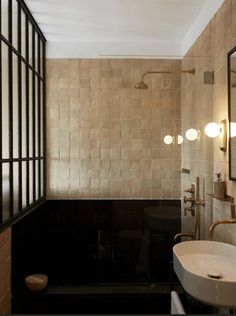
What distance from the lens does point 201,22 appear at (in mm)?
2512

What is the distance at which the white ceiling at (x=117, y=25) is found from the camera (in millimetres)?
2408

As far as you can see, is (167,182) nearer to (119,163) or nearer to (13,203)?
(119,163)

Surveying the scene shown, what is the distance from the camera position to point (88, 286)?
269 centimetres

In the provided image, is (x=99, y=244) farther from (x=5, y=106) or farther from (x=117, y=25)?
(x=117, y=25)

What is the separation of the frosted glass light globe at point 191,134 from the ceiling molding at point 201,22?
0.73 metres

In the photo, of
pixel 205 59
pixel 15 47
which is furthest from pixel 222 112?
pixel 15 47

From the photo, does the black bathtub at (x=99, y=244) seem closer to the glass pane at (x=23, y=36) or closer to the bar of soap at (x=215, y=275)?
the bar of soap at (x=215, y=275)

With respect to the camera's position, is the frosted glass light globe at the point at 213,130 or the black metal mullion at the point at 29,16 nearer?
the frosted glass light globe at the point at 213,130

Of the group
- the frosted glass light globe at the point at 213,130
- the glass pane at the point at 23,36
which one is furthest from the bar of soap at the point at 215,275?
the glass pane at the point at 23,36

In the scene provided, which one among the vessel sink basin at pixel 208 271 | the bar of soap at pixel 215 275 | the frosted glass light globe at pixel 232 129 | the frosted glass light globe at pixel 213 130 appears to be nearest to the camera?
the vessel sink basin at pixel 208 271

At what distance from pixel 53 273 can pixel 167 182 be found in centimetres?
128

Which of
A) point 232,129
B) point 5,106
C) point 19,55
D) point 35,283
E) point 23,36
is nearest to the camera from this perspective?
point 232,129

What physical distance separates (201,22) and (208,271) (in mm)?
1895

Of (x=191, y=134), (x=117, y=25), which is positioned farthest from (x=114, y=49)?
(x=191, y=134)
